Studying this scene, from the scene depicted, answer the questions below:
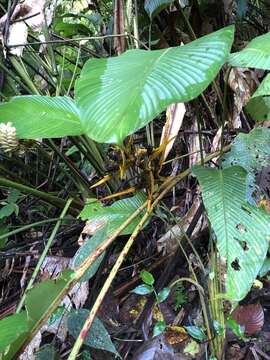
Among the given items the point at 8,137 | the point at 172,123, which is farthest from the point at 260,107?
the point at 8,137

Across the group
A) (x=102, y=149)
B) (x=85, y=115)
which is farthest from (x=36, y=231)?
(x=85, y=115)

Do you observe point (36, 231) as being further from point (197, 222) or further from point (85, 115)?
point (85, 115)

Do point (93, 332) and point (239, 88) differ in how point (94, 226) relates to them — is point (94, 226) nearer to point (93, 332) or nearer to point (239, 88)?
point (93, 332)

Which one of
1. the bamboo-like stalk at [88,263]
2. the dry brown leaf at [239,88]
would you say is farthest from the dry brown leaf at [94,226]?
the dry brown leaf at [239,88]

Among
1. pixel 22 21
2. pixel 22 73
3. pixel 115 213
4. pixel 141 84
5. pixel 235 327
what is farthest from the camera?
pixel 22 73

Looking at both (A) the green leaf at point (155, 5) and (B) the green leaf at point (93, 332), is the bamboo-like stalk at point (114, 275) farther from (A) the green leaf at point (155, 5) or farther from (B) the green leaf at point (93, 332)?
(A) the green leaf at point (155, 5)

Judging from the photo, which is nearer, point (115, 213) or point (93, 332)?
point (93, 332)
